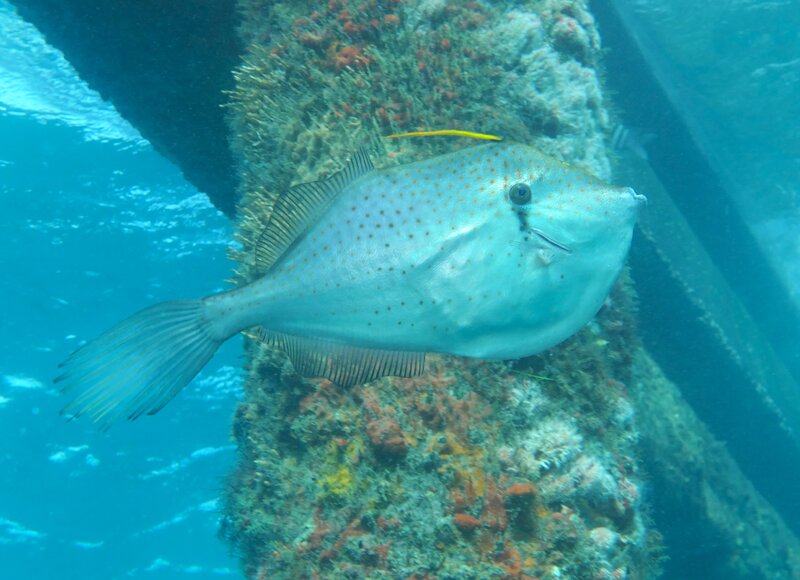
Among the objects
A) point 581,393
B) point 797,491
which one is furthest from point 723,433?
point 581,393

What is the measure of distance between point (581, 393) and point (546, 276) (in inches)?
69.9

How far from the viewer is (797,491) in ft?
44.8

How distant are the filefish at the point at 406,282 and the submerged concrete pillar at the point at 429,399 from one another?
88cm

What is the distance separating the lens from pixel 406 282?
1.99m

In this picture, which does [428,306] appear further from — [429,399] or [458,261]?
[429,399]

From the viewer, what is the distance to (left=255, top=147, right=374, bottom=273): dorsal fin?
221 cm

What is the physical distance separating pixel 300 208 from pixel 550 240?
1109 millimetres

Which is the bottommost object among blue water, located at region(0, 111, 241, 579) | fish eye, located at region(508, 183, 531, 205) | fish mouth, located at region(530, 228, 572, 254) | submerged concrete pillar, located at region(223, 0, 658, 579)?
blue water, located at region(0, 111, 241, 579)

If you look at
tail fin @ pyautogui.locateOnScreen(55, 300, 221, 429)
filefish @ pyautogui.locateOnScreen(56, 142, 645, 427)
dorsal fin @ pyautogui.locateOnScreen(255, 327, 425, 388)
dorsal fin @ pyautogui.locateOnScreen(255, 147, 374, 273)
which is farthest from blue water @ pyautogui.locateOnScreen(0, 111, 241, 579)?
dorsal fin @ pyautogui.locateOnScreen(255, 147, 374, 273)

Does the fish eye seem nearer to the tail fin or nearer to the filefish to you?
the filefish

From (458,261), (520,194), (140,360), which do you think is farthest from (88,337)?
(520,194)

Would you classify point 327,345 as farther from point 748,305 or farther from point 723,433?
point 748,305

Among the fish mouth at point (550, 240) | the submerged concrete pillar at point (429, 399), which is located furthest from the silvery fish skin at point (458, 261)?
the submerged concrete pillar at point (429, 399)

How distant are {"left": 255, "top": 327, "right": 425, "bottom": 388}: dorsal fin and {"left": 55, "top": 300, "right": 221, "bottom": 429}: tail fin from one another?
0.30 meters
